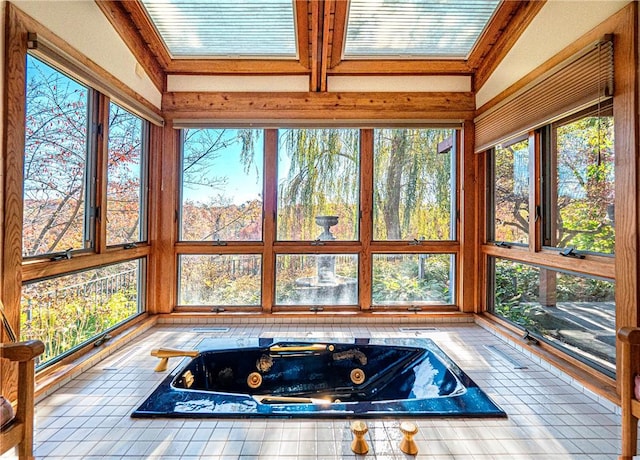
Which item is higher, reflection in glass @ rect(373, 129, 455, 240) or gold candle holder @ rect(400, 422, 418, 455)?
reflection in glass @ rect(373, 129, 455, 240)

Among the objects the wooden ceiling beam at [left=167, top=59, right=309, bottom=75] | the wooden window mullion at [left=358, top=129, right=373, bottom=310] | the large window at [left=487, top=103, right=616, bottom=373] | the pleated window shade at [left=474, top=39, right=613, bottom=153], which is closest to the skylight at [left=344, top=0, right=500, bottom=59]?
the wooden ceiling beam at [left=167, top=59, right=309, bottom=75]

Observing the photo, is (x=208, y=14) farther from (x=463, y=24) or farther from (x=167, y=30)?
(x=463, y=24)

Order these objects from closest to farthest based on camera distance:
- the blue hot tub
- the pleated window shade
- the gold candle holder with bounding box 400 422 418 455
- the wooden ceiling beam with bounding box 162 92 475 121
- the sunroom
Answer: the gold candle holder with bounding box 400 422 418 455, the sunroom, the pleated window shade, the blue hot tub, the wooden ceiling beam with bounding box 162 92 475 121

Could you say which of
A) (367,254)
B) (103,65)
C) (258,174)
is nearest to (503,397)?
(367,254)

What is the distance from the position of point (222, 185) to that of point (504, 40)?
2.83 m

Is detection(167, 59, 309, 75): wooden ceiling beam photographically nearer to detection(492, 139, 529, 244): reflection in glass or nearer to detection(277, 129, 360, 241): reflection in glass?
detection(277, 129, 360, 241): reflection in glass

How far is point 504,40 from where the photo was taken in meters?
2.78

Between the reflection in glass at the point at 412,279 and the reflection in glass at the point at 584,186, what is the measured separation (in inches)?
44.8

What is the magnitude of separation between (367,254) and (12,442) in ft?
8.99

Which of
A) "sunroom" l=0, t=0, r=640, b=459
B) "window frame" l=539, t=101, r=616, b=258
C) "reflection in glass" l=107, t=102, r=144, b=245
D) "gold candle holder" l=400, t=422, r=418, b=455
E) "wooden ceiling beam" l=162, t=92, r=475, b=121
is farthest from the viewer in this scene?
"wooden ceiling beam" l=162, t=92, r=475, b=121

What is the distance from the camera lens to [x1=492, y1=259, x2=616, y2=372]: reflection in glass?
6.49ft

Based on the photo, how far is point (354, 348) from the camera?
261 centimetres

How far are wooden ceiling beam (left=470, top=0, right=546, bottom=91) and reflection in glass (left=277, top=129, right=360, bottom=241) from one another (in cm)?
128

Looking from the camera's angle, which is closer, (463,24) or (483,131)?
(463,24)
